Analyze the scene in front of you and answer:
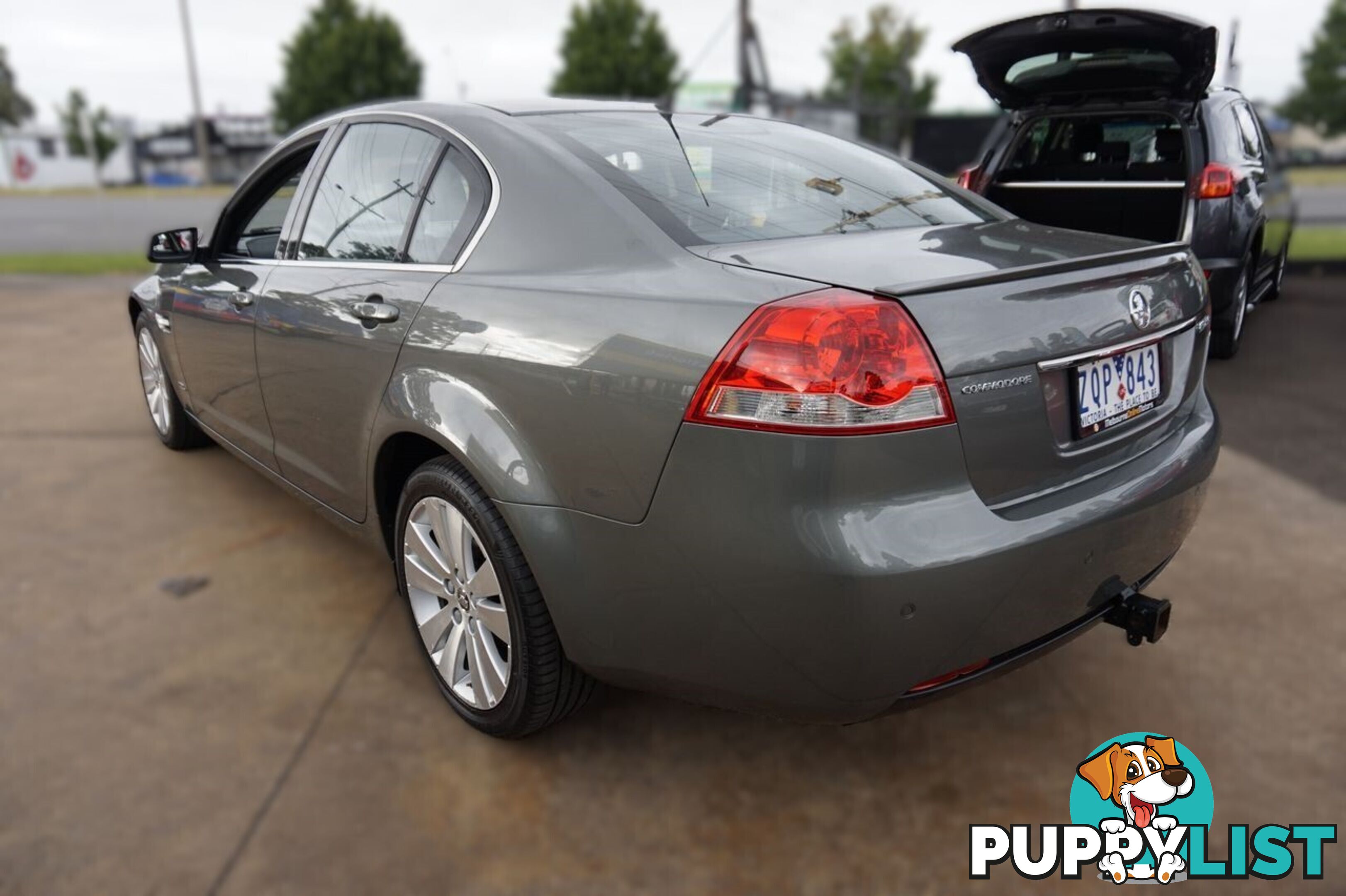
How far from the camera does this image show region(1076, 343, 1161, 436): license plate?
195 cm

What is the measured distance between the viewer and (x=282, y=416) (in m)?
3.03

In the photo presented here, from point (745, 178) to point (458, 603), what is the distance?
1.24 meters

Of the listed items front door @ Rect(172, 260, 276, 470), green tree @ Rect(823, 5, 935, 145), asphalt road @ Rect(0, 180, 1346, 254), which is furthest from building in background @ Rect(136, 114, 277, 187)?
front door @ Rect(172, 260, 276, 470)

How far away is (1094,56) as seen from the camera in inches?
212

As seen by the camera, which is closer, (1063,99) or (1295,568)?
(1295,568)

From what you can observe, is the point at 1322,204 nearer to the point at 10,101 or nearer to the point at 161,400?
the point at 161,400

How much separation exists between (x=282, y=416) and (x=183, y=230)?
1.11m

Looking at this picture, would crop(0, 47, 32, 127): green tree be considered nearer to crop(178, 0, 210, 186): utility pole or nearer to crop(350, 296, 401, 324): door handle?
crop(178, 0, 210, 186): utility pole

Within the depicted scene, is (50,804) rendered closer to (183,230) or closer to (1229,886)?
(183,230)

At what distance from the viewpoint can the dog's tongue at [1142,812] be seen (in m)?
2.11

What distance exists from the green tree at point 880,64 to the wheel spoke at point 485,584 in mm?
42031

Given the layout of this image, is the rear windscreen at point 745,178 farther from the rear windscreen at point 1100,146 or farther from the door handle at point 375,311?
the rear windscreen at point 1100,146

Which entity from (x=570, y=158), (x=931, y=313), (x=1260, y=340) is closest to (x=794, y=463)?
(x=931, y=313)

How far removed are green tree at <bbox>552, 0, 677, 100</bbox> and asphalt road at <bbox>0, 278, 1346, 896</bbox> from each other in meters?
43.0
